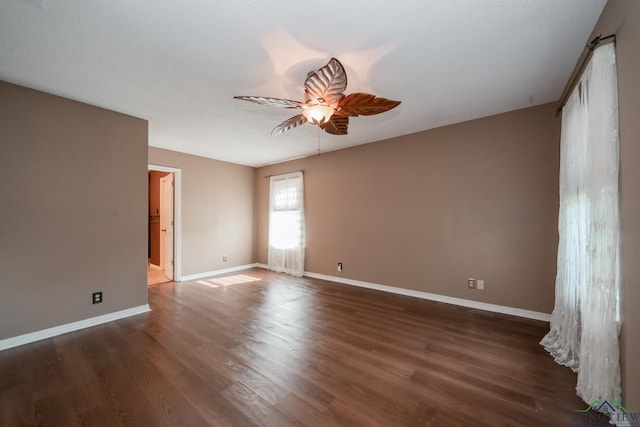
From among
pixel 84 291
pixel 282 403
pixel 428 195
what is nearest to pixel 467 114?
pixel 428 195

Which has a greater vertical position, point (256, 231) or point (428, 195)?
point (428, 195)

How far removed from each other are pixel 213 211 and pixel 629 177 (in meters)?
5.76

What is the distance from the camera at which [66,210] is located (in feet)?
8.66

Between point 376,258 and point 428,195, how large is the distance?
1.37m

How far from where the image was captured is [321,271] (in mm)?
4934

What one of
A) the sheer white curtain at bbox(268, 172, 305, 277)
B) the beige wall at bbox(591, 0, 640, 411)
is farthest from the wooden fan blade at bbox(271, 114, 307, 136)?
the sheer white curtain at bbox(268, 172, 305, 277)

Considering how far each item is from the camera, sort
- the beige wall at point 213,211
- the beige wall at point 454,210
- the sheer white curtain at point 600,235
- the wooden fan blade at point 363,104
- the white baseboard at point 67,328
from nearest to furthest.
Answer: the sheer white curtain at point 600,235 → the wooden fan blade at point 363,104 → the white baseboard at point 67,328 → the beige wall at point 454,210 → the beige wall at point 213,211

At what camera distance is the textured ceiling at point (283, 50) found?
156cm

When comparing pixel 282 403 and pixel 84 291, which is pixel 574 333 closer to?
pixel 282 403

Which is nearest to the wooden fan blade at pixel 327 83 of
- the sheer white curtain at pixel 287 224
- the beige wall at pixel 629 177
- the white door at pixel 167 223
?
the beige wall at pixel 629 177

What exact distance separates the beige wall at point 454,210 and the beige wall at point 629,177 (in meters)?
1.64

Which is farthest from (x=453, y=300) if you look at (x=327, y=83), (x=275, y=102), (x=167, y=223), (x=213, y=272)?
(x=167, y=223)

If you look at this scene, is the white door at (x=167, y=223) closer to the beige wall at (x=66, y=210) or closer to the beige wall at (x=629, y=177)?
the beige wall at (x=66, y=210)

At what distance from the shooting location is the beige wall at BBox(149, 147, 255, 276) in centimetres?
482
